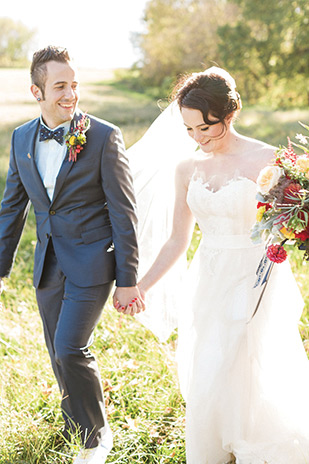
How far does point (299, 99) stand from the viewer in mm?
40094

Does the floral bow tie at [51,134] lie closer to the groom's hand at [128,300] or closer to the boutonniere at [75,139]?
the boutonniere at [75,139]

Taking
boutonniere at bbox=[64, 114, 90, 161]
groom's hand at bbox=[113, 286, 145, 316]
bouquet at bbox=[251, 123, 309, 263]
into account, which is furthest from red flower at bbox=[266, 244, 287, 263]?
boutonniere at bbox=[64, 114, 90, 161]

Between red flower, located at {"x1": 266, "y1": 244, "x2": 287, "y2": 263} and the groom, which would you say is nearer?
red flower, located at {"x1": 266, "y1": 244, "x2": 287, "y2": 263}

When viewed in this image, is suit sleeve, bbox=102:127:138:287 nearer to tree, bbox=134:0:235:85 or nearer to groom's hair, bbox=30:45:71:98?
groom's hair, bbox=30:45:71:98

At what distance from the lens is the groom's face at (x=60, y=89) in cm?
307

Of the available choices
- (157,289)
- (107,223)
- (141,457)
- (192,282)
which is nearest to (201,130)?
(107,223)

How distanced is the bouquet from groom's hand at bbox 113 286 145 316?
0.93 m

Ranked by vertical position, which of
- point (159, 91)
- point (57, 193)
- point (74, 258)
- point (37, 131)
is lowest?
point (159, 91)

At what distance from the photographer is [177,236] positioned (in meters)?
3.51

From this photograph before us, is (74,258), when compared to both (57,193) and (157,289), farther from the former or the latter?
(157,289)

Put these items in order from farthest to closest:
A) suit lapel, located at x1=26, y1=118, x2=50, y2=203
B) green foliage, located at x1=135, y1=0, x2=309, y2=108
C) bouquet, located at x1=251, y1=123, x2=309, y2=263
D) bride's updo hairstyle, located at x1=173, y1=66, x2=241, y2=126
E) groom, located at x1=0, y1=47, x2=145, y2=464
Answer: green foliage, located at x1=135, y1=0, x2=309, y2=108
suit lapel, located at x1=26, y1=118, x2=50, y2=203
groom, located at x1=0, y1=47, x2=145, y2=464
bride's updo hairstyle, located at x1=173, y1=66, x2=241, y2=126
bouquet, located at x1=251, y1=123, x2=309, y2=263

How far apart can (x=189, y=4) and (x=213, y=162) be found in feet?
127

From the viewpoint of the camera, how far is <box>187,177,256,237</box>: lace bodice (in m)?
3.12

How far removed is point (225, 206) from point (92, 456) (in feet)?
5.42
